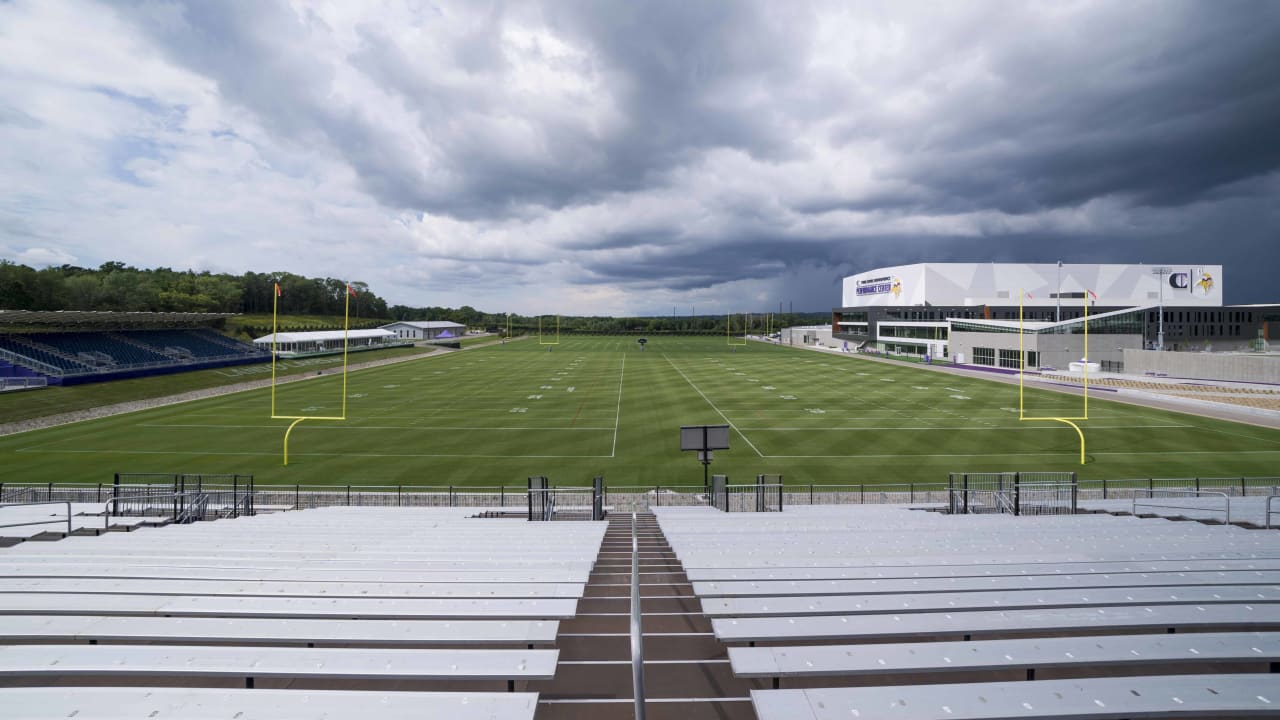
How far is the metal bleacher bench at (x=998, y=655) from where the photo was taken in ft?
14.1

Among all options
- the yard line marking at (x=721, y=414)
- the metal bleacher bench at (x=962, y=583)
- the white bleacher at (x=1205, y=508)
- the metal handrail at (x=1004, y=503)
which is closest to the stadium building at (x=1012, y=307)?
the yard line marking at (x=721, y=414)

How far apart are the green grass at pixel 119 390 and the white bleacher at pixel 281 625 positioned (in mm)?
47145

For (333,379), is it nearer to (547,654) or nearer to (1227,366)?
(547,654)

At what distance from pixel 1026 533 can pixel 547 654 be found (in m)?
10.6

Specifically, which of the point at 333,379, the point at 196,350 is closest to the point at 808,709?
the point at 333,379

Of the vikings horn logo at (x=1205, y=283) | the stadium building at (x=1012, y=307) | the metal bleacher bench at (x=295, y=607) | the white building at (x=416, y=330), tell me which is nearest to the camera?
the metal bleacher bench at (x=295, y=607)

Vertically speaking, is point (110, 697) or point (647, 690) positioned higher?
point (110, 697)

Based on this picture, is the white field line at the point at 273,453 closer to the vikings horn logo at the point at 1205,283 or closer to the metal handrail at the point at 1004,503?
the metal handrail at the point at 1004,503

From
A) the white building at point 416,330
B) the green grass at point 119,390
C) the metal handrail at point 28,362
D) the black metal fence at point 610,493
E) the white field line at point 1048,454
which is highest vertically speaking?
the white building at point 416,330

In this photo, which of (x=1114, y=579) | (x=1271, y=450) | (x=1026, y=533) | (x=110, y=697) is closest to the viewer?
(x=110, y=697)

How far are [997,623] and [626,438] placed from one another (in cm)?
3045

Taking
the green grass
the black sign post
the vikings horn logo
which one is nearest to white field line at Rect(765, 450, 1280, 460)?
the black sign post

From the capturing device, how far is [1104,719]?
371cm

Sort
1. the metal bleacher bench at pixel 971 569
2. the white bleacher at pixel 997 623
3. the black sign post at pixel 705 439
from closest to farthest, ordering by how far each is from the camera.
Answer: the white bleacher at pixel 997 623, the metal bleacher bench at pixel 971 569, the black sign post at pixel 705 439
